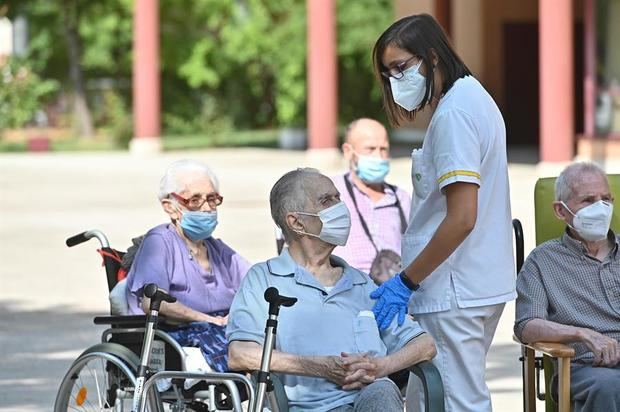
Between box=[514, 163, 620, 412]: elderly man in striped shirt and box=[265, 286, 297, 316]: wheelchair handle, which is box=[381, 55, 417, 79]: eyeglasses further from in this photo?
box=[514, 163, 620, 412]: elderly man in striped shirt

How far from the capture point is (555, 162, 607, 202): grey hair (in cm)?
560

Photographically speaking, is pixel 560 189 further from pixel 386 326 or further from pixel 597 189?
pixel 386 326

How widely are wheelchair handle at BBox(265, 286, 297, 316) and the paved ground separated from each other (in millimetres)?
2798

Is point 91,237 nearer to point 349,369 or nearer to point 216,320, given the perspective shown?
point 216,320

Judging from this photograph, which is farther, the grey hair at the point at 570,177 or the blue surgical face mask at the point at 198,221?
the blue surgical face mask at the point at 198,221

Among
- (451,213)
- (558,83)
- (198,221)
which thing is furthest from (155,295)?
(558,83)

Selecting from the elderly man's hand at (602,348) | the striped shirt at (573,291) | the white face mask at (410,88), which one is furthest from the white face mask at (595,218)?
the white face mask at (410,88)

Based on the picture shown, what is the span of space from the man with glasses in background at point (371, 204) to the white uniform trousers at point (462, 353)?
76.3 inches

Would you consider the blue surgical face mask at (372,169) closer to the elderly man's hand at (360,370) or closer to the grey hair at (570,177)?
the grey hair at (570,177)

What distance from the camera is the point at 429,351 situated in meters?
4.89

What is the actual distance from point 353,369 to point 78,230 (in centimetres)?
1093

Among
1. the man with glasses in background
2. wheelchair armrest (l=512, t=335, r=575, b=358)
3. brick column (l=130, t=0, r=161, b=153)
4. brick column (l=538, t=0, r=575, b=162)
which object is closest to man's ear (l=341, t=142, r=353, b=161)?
the man with glasses in background

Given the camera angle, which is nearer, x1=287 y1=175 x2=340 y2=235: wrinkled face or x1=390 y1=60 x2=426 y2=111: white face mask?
x1=390 y1=60 x2=426 y2=111: white face mask

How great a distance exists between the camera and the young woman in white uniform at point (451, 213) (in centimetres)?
473
